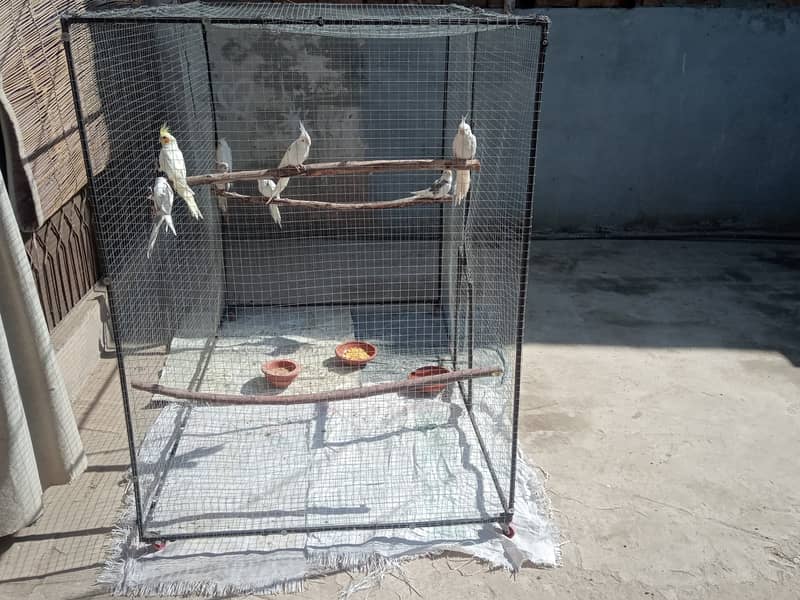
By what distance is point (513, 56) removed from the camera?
4.95 metres

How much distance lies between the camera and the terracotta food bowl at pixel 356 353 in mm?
3949

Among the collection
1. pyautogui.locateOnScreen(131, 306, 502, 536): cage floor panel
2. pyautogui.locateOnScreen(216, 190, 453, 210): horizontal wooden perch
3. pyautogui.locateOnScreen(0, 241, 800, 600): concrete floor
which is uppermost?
pyautogui.locateOnScreen(216, 190, 453, 210): horizontal wooden perch

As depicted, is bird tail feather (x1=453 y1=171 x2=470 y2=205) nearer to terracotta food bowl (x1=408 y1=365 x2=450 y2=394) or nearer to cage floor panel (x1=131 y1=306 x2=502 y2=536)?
terracotta food bowl (x1=408 y1=365 x2=450 y2=394)

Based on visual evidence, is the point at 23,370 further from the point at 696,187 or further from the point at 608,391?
the point at 696,187

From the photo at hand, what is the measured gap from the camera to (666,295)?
16.5ft

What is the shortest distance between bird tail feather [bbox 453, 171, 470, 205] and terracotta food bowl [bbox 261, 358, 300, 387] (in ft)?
4.29

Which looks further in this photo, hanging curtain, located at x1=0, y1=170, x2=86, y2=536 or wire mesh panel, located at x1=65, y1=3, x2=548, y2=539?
wire mesh panel, located at x1=65, y1=3, x2=548, y2=539

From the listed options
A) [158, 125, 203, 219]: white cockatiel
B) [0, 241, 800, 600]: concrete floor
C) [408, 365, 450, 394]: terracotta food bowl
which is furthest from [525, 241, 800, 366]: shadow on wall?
[158, 125, 203, 219]: white cockatiel

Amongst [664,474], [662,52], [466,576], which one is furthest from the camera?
[662,52]

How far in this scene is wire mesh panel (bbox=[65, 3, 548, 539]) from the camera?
286 centimetres

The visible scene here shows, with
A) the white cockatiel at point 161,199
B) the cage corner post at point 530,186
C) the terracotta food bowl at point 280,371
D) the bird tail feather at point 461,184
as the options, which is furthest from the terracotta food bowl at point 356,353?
the white cockatiel at point 161,199

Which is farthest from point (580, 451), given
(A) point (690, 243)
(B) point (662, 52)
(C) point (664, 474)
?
(B) point (662, 52)

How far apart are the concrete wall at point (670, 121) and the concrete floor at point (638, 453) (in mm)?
1087

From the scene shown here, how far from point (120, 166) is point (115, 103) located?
0.34m
